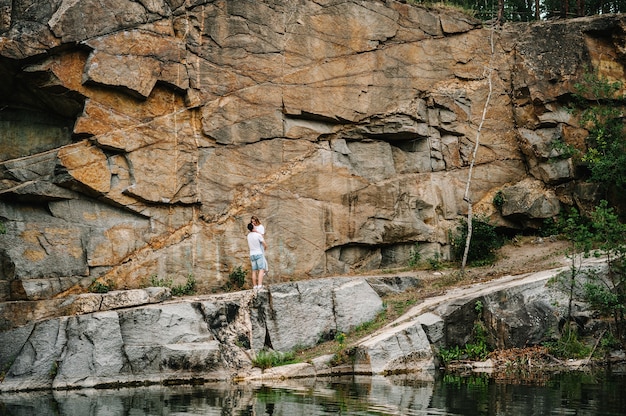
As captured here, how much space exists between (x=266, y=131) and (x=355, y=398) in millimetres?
12874

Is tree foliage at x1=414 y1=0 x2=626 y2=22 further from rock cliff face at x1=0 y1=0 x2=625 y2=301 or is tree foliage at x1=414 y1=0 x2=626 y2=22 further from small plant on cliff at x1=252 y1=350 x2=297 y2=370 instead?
small plant on cliff at x1=252 y1=350 x2=297 y2=370

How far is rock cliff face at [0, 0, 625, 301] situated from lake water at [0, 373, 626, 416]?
7.05 m

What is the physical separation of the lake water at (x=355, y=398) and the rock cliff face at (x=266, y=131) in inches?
278

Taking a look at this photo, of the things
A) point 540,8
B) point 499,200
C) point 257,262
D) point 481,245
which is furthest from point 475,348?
point 540,8

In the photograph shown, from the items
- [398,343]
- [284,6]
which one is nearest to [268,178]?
[284,6]

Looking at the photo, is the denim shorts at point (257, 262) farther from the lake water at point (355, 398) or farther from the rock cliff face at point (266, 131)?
the lake water at point (355, 398)

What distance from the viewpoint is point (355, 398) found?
14.8 m

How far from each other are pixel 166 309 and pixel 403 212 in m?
9.82

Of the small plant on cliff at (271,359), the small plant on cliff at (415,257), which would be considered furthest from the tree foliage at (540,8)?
the small plant on cliff at (271,359)

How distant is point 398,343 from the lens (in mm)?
19422

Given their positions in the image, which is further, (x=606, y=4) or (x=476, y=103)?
(x=606, y=4)

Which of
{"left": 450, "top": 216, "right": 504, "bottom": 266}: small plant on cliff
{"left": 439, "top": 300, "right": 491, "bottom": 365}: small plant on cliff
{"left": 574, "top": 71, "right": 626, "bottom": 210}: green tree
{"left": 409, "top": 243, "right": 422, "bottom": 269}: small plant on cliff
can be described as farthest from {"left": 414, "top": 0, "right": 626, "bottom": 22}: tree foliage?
{"left": 439, "top": 300, "right": 491, "bottom": 365}: small plant on cliff

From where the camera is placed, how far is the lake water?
513 inches

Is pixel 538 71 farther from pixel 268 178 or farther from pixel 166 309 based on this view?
pixel 166 309
